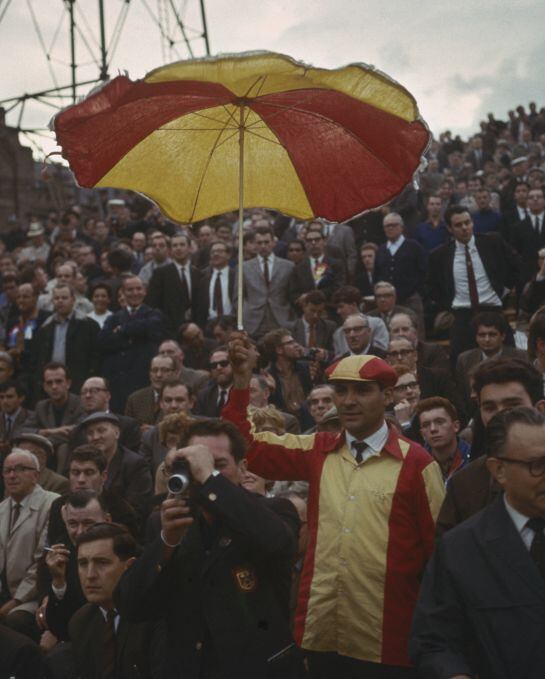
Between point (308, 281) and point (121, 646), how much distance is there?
7.50 metres

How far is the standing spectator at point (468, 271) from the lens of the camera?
34.7ft

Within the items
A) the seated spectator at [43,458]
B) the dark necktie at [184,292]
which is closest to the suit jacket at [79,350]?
the dark necktie at [184,292]

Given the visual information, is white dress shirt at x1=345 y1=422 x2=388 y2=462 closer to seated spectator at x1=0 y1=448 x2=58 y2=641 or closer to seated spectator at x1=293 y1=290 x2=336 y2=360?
seated spectator at x1=0 y1=448 x2=58 y2=641

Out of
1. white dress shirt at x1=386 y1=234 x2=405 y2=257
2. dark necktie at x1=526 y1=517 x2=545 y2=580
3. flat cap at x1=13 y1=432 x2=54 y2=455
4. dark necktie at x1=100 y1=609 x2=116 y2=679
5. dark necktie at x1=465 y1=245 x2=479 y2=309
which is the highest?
white dress shirt at x1=386 y1=234 x2=405 y2=257

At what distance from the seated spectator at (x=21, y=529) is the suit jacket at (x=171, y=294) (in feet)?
15.5

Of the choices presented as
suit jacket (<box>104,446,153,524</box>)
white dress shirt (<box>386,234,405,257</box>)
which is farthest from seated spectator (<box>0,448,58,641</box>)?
white dress shirt (<box>386,234,405,257</box>)

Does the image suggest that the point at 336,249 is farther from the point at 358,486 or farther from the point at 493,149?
the point at 493,149

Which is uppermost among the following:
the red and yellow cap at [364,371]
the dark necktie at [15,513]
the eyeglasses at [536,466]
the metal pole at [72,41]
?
the metal pole at [72,41]

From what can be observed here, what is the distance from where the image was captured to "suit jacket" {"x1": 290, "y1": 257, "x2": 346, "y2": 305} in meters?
12.0

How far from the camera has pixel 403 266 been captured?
474 inches

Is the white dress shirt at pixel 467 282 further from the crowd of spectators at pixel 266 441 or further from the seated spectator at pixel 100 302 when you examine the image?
the seated spectator at pixel 100 302

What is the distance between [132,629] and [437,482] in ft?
5.20

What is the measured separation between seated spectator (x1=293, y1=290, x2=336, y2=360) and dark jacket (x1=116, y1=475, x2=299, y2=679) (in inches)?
271

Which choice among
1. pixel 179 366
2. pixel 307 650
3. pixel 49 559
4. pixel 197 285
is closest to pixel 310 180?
Result: pixel 307 650
